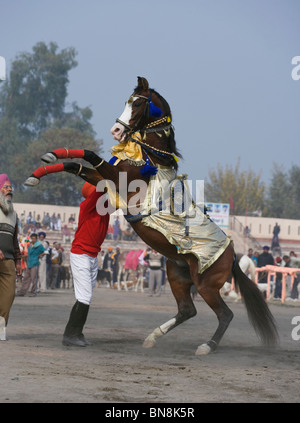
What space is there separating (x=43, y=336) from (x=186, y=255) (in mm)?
2427

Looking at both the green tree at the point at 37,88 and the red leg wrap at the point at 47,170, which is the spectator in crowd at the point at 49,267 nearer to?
the red leg wrap at the point at 47,170

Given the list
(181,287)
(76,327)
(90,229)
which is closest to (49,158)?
(90,229)

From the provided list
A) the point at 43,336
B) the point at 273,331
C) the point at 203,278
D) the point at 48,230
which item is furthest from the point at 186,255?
the point at 48,230

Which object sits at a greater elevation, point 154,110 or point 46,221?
point 46,221

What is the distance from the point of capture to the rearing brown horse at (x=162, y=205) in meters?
8.86

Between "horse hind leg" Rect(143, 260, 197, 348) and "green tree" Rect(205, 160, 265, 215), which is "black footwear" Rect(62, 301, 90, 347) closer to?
"horse hind leg" Rect(143, 260, 197, 348)

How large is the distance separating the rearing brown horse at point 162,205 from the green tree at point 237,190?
7455 cm

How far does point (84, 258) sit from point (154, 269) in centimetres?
1764

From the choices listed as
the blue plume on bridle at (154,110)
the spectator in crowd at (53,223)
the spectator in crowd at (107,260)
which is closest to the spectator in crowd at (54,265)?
the spectator in crowd at (107,260)

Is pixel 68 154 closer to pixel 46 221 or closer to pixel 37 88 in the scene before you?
pixel 46 221

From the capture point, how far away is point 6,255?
9594mm

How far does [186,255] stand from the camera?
9.26 m

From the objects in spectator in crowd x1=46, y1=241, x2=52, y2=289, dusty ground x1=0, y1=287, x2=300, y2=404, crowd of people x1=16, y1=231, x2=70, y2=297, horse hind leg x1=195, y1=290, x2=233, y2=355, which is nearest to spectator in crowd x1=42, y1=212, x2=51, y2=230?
crowd of people x1=16, y1=231, x2=70, y2=297

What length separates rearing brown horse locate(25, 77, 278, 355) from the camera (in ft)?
29.1
